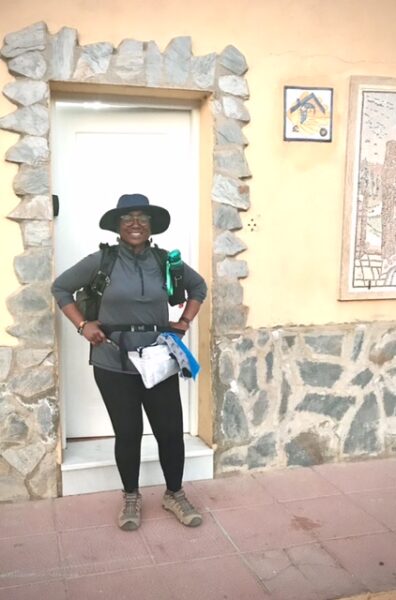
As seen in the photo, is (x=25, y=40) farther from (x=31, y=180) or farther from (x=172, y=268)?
(x=172, y=268)

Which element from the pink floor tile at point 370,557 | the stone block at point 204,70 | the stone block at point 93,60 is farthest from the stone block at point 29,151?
the pink floor tile at point 370,557

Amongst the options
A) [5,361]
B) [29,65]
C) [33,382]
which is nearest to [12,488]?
[33,382]

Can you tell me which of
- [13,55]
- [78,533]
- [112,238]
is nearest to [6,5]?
[13,55]

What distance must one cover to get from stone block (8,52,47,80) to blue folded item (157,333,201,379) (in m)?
1.67

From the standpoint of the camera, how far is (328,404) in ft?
14.4

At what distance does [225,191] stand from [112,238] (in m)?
0.82

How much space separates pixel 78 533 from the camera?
347cm

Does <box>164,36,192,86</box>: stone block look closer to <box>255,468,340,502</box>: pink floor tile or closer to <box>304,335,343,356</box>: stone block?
<box>304,335,343,356</box>: stone block

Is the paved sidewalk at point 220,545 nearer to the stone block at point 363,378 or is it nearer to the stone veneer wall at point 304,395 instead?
the stone veneer wall at point 304,395

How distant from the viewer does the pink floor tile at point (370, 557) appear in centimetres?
306

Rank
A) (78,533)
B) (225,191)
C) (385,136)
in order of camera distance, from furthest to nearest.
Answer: (385,136) → (225,191) → (78,533)

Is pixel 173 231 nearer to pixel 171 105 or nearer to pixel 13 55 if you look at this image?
pixel 171 105

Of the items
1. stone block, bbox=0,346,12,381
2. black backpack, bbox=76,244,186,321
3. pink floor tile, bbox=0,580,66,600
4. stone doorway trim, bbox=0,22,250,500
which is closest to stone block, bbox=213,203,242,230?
stone doorway trim, bbox=0,22,250,500

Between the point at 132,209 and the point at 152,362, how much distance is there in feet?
2.75
